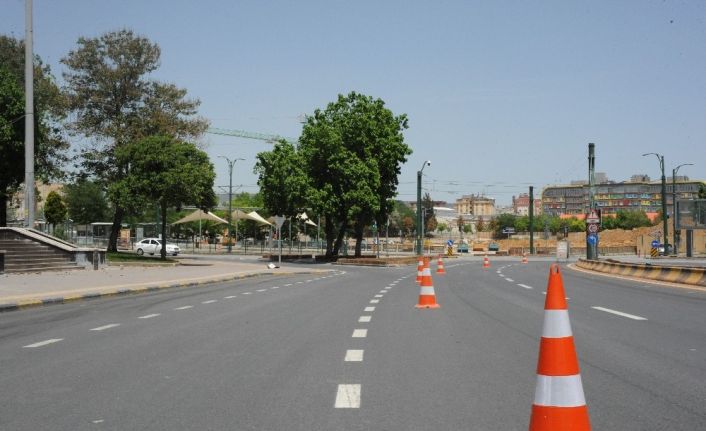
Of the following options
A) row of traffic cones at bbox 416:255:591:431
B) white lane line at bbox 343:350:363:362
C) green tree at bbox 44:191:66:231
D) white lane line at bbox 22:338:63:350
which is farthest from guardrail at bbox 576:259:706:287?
green tree at bbox 44:191:66:231

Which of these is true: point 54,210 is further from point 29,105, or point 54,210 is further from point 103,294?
point 103,294

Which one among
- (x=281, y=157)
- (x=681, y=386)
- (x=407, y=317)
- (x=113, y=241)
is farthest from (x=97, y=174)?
(x=681, y=386)

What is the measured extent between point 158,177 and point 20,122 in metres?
7.87

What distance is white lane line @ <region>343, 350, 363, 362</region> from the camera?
8389 mm

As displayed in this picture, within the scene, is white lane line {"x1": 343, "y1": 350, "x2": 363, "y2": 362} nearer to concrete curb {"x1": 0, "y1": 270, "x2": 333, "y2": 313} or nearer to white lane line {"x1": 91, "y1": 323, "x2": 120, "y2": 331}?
white lane line {"x1": 91, "y1": 323, "x2": 120, "y2": 331}

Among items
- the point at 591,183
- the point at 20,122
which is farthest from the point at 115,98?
the point at 591,183

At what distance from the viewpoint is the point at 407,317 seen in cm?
1344

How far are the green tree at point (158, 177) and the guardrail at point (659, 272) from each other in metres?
21.9

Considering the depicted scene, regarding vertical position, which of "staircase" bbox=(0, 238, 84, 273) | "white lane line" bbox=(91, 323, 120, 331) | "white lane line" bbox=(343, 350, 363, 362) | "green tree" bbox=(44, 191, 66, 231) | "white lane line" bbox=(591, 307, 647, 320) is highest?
"green tree" bbox=(44, 191, 66, 231)

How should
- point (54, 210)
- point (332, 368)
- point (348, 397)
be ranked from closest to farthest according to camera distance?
point (348, 397)
point (332, 368)
point (54, 210)

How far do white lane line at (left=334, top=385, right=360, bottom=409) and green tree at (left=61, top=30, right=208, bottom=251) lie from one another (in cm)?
4356

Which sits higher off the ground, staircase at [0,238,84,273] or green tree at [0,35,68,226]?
green tree at [0,35,68,226]

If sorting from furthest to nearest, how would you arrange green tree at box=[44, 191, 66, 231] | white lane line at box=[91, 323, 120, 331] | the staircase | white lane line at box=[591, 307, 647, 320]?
green tree at box=[44, 191, 66, 231]
the staircase
white lane line at box=[591, 307, 647, 320]
white lane line at box=[91, 323, 120, 331]

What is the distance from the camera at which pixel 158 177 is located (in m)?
43.2
